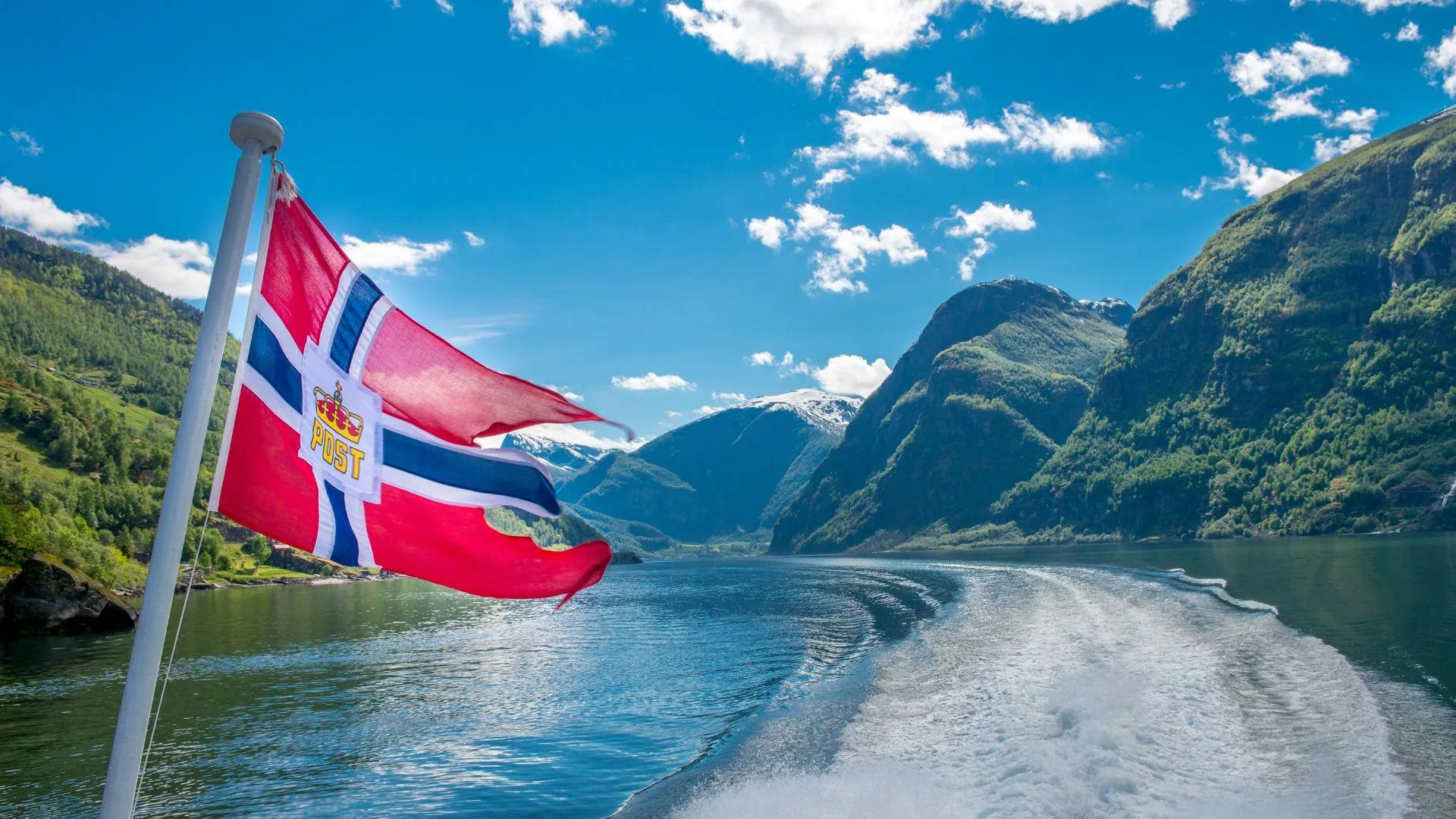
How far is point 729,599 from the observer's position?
91.4 m

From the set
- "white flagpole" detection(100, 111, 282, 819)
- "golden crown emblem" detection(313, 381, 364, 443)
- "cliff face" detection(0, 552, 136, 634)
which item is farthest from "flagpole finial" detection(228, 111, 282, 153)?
"cliff face" detection(0, 552, 136, 634)

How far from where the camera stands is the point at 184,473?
18.9 feet

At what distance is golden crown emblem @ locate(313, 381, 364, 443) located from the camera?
7.85 metres

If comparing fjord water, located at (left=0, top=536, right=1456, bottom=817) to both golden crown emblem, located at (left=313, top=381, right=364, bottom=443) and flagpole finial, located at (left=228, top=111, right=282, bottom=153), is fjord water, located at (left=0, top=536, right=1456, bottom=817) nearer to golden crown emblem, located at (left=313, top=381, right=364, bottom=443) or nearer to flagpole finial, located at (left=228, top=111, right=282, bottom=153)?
golden crown emblem, located at (left=313, top=381, right=364, bottom=443)

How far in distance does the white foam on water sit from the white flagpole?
15685 mm

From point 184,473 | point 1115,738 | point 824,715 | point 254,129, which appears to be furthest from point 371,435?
point 824,715

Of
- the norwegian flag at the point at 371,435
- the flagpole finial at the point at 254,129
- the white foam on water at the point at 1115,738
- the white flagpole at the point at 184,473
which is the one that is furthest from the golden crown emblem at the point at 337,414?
the white foam on water at the point at 1115,738

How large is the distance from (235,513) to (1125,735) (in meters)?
21.7

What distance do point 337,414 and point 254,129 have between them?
278cm

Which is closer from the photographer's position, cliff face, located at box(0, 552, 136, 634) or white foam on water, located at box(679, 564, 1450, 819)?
white foam on water, located at box(679, 564, 1450, 819)

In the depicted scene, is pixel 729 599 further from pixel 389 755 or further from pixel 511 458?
pixel 511 458

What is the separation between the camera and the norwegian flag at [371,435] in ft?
24.3

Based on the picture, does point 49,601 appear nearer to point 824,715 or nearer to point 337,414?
point 824,715

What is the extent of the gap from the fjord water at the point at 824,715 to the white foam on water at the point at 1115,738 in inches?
4.4
